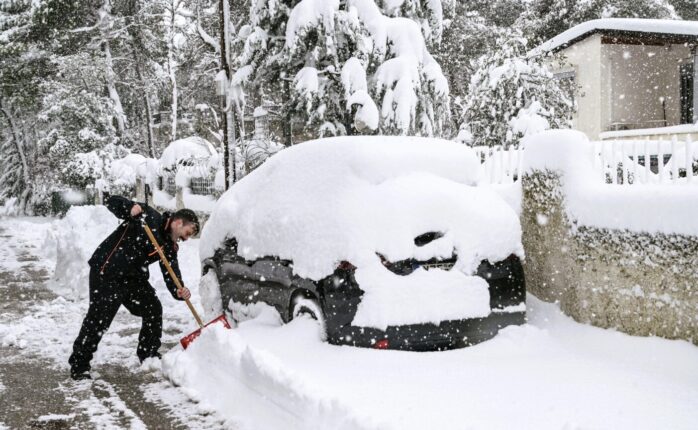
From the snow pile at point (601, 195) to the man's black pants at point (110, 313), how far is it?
12.6 ft

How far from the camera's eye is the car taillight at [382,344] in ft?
15.5

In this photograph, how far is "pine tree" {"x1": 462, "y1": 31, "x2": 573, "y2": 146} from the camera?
13.5 metres

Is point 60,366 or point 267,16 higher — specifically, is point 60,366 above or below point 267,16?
below

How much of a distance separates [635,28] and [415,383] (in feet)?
50.9

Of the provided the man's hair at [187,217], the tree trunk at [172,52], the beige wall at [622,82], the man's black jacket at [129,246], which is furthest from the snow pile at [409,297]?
the tree trunk at [172,52]

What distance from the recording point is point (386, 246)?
4738mm

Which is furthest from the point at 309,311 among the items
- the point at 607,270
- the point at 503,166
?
the point at 503,166

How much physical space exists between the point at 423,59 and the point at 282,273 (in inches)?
346

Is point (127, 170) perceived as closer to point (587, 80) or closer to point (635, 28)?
point (587, 80)

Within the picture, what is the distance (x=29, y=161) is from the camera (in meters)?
33.9

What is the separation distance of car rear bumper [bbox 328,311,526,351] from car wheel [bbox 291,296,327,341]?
0.10 m

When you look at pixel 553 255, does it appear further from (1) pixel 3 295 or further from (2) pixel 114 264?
(1) pixel 3 295

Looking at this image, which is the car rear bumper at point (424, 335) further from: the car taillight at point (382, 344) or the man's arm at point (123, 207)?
the man's arm at point (123, 207)

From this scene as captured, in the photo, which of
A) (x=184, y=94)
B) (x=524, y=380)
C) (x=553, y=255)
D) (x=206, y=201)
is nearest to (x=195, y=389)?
(x=524, y=380)
